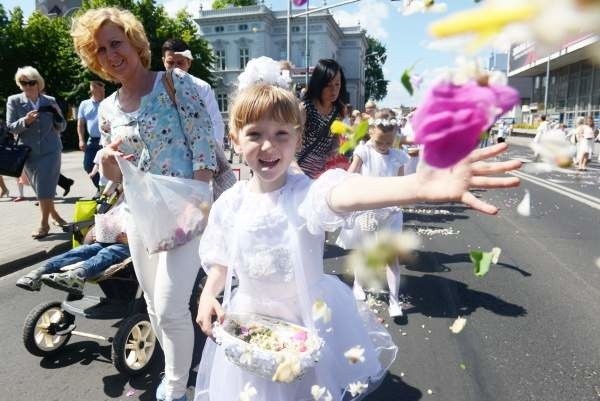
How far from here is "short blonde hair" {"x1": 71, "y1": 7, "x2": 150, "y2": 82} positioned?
2389 mm

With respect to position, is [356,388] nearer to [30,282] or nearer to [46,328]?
[30,282]

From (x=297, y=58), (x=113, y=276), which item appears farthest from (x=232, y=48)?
(x=113, y=276)

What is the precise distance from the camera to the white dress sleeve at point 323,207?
1.61 metres

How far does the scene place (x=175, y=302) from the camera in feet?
7.88

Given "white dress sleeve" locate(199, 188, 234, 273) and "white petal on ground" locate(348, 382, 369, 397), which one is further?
"white dress sleeve" locate(199, 188, 234, 273)

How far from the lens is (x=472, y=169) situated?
1.00 metres

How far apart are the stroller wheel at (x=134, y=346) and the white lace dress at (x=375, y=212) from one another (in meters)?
1.87

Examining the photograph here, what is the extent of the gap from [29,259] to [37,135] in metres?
1.82

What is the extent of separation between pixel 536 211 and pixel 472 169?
8640 millimetres

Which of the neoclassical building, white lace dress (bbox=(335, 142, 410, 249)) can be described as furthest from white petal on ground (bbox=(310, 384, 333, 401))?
the neoclassical building

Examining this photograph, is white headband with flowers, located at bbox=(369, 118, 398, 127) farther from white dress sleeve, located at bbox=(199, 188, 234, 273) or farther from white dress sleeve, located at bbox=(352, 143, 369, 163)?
white dress sleeve, located at bbox=(199, 188, 234, 273)

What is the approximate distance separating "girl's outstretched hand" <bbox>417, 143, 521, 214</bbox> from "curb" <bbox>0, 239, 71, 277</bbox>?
5.64m

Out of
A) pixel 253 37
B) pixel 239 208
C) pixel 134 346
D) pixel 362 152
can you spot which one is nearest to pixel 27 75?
pixel 362 152

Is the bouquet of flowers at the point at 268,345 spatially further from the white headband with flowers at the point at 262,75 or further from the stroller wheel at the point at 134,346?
the stroller wheel at the point at 134,346
